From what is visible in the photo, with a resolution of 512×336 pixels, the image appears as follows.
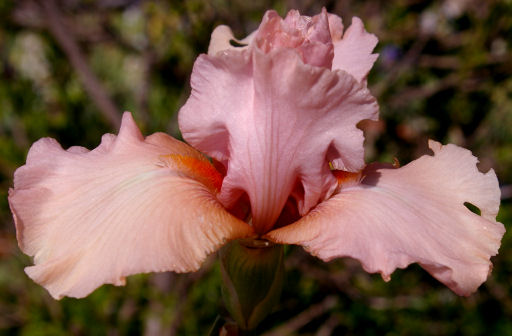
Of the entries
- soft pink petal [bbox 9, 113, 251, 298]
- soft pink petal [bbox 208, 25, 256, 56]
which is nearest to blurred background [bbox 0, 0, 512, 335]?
soft pink petal [bbox 208, 25, 256, 56]

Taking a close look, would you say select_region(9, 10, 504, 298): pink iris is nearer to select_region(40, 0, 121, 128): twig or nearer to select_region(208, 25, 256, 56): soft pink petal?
select_region(208, 25, 256, 56): soft pink petal

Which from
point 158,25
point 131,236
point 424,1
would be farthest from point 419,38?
point 131,236

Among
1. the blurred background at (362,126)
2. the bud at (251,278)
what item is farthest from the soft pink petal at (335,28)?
the blurred background at (362,126)

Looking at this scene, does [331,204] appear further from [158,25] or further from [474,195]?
[158,25]

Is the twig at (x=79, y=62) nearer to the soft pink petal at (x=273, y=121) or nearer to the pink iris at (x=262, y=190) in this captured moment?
the pink iris at (x=262, y=190)

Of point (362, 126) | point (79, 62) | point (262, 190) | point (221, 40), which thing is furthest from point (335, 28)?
point (79, 62)

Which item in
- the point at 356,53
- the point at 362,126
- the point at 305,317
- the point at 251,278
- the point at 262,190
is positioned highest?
the point at 356,53

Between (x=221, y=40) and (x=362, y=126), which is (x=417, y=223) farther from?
(x=362, y=126)
